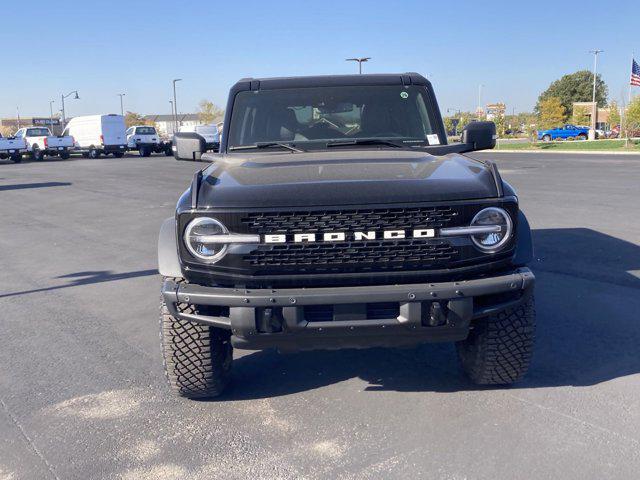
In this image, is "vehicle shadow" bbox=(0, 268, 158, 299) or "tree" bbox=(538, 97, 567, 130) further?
"tree" bbox=(538, 97, 567, 130)

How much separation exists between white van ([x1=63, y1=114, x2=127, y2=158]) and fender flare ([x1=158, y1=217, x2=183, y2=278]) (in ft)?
119

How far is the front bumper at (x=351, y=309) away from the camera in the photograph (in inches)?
124

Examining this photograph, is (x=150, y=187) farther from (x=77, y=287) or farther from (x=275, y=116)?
(x=275, y=116)

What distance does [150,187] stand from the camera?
60.2ft

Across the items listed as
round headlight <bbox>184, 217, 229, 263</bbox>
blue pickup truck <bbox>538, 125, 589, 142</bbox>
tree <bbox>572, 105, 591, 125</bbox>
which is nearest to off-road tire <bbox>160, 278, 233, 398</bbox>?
round headlight <bbox>184, 217, 229, 263</bbox>

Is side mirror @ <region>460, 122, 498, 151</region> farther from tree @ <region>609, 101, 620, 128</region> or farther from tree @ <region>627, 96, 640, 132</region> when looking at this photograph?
tree @ <region>609, 101, 620, 128</region>

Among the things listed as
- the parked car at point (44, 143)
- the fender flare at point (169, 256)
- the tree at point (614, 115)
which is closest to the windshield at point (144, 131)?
the parked car at point (44, 143)

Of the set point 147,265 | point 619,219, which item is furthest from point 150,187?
point 619,219

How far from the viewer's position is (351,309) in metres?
3.20

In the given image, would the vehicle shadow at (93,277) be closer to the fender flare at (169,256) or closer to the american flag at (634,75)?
the fender flare at (169,256)

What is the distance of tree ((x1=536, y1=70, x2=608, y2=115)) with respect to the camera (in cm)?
8388

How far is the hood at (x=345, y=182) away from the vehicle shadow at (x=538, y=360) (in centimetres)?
131

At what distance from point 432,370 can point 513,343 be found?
2.33ft

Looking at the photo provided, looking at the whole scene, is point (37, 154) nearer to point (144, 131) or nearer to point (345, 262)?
point (144, 131)
